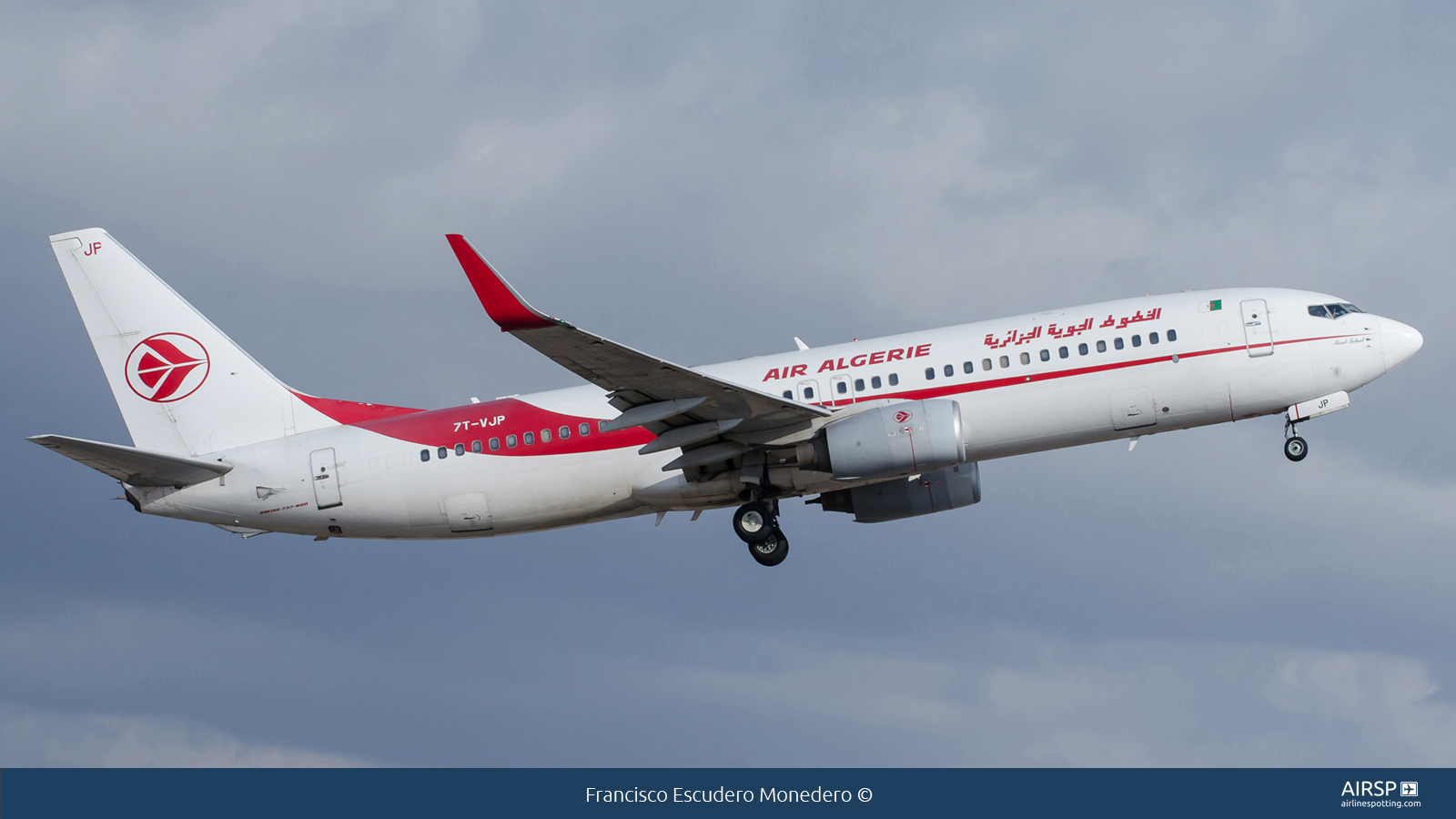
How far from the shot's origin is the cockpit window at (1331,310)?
33.2 meters

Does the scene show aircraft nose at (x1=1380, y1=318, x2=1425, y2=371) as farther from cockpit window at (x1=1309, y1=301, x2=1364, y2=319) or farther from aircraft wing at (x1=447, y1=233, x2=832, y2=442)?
aircraft wing at (x1=447, y1=233, x2=832, y2=442)

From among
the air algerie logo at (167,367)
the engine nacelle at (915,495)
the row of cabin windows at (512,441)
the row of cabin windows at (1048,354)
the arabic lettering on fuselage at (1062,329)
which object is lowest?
Answer: the engine nacelle at (915,495)

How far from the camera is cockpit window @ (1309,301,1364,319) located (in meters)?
33.2

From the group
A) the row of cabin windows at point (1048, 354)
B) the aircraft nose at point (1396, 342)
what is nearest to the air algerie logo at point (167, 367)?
the row of cabin windows at point (1048, 354)

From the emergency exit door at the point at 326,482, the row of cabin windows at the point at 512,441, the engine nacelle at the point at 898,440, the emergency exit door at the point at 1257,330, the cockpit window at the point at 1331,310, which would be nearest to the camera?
the engine nacelle at the point at 898,440

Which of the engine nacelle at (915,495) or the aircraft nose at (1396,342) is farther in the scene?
the engine nacelle at (915,495)

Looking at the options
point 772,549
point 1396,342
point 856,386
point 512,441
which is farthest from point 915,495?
point 1396,342

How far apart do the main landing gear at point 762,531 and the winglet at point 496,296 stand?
1039 centimetres

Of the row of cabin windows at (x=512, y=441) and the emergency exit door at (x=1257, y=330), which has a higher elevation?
the emergency exit door at (x=1257, y=330)

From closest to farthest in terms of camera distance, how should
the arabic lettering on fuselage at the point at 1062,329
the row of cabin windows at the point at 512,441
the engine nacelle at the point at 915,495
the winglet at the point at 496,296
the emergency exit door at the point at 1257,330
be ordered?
the winglet at the point at 496,296 < the emergency exit door at the point at 1257,330 < the arabic lettering on fuselage at the point at 1062,329 < the row of cabin windows at the point at 512,441 < the engine nacelle at the point at 915,495

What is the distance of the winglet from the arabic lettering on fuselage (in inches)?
487

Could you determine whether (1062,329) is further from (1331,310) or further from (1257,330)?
(1331,310)

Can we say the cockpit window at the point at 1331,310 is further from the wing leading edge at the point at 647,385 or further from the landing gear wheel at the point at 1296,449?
the wing leading edge at the point at 647,385

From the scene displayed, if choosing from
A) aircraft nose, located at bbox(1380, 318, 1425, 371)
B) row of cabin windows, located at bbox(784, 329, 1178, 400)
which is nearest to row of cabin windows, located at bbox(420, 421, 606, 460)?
A: row of cabin windows, located at bbox(784, 329, 1178, 400)
